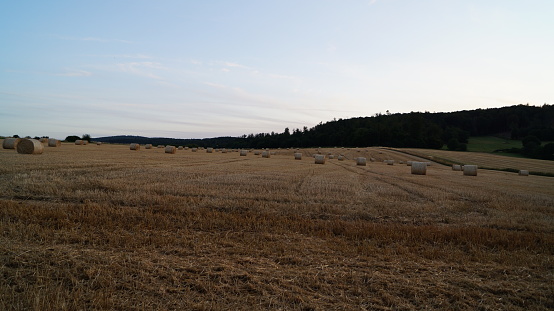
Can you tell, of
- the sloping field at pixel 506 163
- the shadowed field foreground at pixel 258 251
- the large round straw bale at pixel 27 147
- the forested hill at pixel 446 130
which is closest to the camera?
the shadowed field foreground at pixel 258 251

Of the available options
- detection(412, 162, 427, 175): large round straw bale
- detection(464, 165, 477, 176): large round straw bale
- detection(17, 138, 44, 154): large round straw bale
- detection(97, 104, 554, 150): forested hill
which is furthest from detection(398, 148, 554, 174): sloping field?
detection(17, 138, 44, 154): large round straw bale

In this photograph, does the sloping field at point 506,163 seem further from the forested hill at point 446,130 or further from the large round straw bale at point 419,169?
the forested hill at point 446,130

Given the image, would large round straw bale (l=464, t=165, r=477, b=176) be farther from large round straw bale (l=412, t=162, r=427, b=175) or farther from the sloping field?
the sloping field

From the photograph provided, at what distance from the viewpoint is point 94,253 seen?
5359 mm

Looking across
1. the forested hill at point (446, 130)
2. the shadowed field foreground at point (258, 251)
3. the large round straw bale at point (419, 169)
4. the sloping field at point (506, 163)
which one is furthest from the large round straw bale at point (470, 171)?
the forested hill at point (446, 130)

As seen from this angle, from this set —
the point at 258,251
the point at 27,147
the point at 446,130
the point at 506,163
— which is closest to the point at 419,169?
the point at 258,251

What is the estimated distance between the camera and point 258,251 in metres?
5.92

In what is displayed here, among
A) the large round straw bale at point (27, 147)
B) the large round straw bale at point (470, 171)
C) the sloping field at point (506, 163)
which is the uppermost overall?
the large round straw bale at point (27, 147)

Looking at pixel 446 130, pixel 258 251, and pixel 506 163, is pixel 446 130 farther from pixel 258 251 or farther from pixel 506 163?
pixel 258 251

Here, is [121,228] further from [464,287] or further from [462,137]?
[462,137]

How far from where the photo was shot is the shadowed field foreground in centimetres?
430

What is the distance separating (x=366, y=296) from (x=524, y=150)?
3044 inches

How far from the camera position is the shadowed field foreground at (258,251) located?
4.30 m

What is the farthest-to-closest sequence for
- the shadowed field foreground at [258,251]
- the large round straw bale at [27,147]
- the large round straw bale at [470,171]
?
the large round straw bale at [470,171] < the large round straw bale at [27,147] < the shadowed field foreground at [258,251]
